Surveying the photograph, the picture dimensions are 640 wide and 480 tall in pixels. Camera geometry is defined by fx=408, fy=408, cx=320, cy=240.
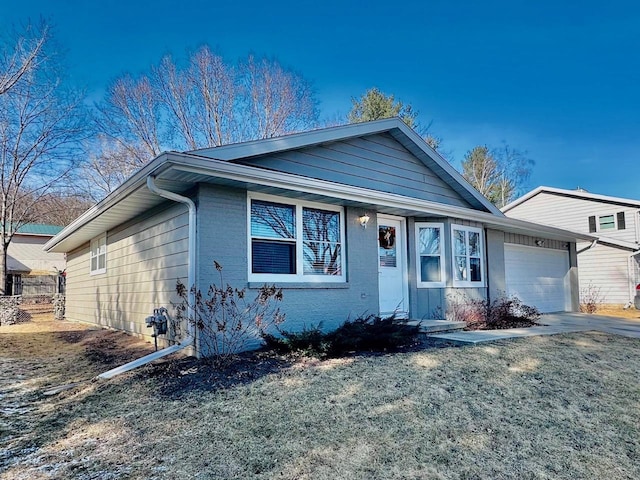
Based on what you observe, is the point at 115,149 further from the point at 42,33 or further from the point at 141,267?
the point at 141,267

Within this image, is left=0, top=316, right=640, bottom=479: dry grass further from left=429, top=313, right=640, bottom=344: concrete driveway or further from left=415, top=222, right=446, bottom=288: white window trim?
left=415, top=222, right=446, bottom=288: white window trim

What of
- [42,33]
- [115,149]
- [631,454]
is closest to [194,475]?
[631,454]

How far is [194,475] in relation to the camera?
2.65 meters

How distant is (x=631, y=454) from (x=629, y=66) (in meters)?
16.0

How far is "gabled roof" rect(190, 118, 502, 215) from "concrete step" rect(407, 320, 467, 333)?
11.0 feet

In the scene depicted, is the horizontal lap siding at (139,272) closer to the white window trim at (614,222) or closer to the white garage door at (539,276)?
the white garage door at (539,276)

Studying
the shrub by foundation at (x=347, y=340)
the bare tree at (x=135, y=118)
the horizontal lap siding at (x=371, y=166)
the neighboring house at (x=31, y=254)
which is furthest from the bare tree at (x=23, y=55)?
the neighboring house at (x=31, y=254)

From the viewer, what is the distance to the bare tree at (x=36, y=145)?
50.4 feet

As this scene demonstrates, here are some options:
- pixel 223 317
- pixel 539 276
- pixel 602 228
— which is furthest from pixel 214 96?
pixel 602 228

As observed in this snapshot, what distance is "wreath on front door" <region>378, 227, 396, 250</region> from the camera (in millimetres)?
8312

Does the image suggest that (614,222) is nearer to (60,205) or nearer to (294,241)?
(294,241)

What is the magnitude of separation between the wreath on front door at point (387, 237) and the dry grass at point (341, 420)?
3.07 meters

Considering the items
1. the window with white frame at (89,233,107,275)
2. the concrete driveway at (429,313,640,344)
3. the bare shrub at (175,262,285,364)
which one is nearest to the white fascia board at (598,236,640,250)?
the concrete driveway at (429,313,640,344)

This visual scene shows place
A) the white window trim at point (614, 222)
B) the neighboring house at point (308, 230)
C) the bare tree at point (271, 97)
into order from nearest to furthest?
1. the neighboring house at point (308, 230)
2. the white window trim at point (614, 222)
3. the bare tree at point (271, 97)
